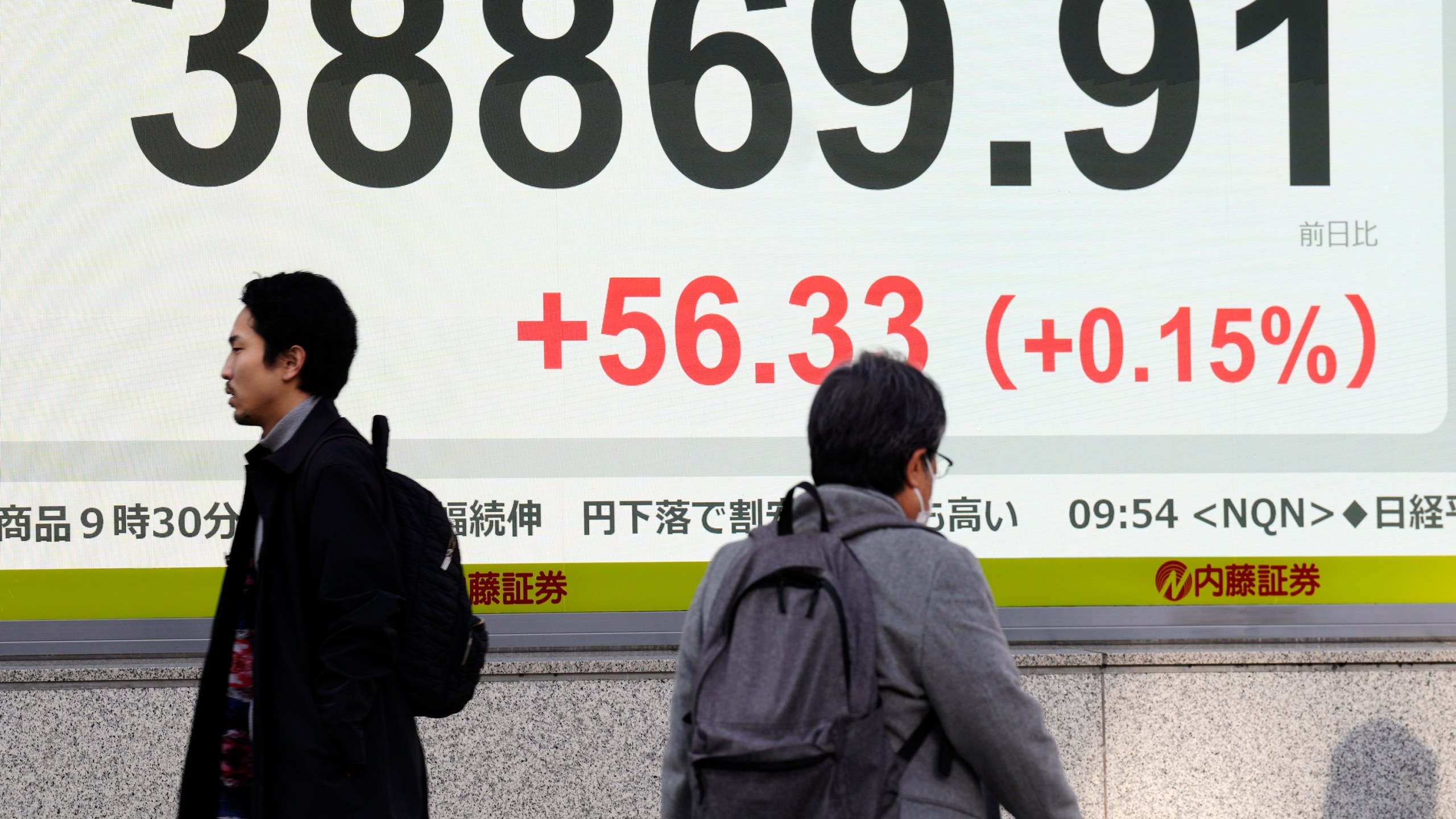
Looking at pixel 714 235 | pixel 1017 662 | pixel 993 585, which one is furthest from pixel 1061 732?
pixel 714 235

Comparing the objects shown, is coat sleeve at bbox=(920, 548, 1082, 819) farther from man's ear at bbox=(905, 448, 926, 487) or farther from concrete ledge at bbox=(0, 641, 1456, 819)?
concrete ledge at bbox=(0, 641, 1456, 819)

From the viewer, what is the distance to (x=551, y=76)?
4.31 meters

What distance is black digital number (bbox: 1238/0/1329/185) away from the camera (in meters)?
4.48

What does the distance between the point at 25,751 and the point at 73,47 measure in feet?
7.36

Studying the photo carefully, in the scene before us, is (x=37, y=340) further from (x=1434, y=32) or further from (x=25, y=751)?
(x=1434, y=32)

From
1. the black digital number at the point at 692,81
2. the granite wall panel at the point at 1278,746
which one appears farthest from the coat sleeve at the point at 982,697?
Answer: the black digital number at the point at 692,81

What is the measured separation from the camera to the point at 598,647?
4.23 metres

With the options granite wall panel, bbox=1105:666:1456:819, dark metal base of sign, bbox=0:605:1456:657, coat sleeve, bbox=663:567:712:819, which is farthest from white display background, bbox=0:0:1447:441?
coat sleeve, bbox=663:567:712:819

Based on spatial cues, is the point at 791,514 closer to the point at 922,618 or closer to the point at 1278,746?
the point at 922,618

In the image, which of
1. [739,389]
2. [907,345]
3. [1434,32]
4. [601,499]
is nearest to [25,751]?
[601,499]

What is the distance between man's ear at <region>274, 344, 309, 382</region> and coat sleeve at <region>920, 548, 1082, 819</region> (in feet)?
4.49

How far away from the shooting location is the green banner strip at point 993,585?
4.16 m

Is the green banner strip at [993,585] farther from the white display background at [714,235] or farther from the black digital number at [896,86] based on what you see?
the black digital number at [896,86]

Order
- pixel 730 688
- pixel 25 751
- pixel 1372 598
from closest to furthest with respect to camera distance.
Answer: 1. pixel 730 688
2. pixel 25 751
3. pixel 1372 598
